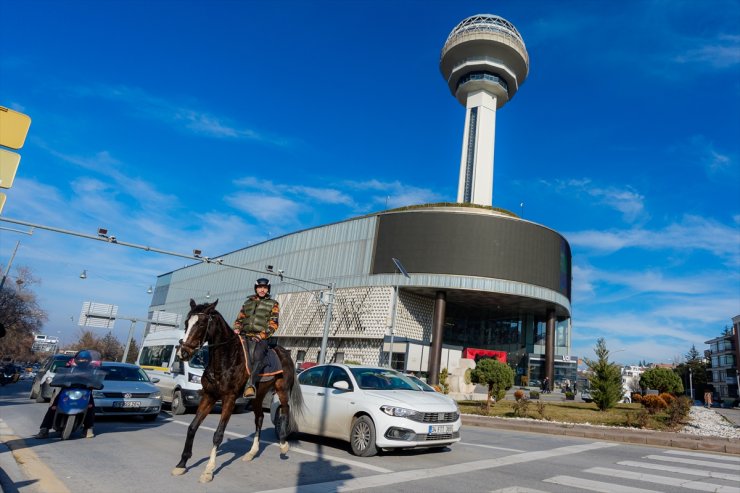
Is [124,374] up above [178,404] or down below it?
above

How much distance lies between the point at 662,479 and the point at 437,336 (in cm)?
4462

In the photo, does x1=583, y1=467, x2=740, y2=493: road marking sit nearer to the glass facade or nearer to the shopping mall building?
the shopping mall building

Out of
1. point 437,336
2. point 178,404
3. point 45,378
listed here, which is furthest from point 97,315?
point 437,336

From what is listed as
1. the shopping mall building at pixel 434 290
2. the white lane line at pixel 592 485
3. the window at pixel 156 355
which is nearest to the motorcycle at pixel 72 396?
the white lane line at pixel 592 485

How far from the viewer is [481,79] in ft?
229

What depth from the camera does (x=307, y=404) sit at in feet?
29.1

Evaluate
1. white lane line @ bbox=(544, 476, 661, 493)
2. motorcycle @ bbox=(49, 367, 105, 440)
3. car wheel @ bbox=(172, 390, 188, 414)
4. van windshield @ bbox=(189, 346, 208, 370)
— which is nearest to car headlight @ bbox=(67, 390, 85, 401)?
motorcycle @ bbox=(49, 367, 105, 440)

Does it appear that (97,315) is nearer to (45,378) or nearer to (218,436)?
(45,378)

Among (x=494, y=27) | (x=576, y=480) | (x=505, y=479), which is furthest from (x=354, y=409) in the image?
(x=494, y=27)

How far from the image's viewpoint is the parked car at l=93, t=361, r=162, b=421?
1024cm

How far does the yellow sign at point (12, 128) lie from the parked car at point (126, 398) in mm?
6077

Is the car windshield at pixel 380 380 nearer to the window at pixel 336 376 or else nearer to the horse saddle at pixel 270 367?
the window at pixel 336 376

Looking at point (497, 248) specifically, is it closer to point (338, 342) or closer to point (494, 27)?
point (338, 342)

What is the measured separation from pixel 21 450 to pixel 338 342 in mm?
49788
